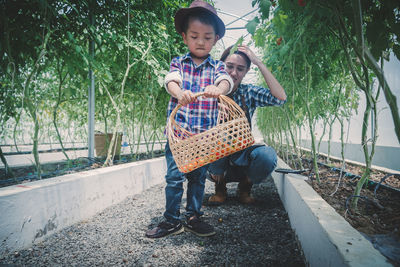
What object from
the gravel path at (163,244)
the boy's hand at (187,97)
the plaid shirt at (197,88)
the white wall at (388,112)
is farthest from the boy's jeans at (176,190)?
the white wall at (388,112)

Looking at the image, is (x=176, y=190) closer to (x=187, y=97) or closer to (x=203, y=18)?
(x=187, y=97)

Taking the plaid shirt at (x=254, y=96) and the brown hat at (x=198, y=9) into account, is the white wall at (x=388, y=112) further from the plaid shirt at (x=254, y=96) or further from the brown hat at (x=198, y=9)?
the brown hat at (x=198, y=9)

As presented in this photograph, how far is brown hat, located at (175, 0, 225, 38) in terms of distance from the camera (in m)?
1.37

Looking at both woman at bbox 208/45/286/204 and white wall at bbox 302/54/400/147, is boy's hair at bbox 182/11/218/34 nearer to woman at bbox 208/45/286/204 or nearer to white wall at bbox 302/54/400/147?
woman at bbox 208/45/286/204

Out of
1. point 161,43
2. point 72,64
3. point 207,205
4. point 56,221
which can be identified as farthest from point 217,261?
point 161,43

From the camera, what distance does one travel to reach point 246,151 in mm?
1916

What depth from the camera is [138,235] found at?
1.36m

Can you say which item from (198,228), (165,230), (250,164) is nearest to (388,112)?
(250,164)

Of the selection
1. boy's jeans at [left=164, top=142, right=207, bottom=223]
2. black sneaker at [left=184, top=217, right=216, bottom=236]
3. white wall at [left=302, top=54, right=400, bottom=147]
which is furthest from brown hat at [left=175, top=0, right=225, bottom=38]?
white wall at [left=302, top=54, right=400, bottom=147]

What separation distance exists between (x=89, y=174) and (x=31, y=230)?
1.67 ft

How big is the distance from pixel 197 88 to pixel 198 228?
0.89 meters

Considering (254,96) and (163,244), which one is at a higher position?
(254,96)

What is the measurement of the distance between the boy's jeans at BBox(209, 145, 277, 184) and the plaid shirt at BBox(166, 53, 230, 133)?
0.55 metres

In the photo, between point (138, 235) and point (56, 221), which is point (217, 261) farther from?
point (56, 221)
